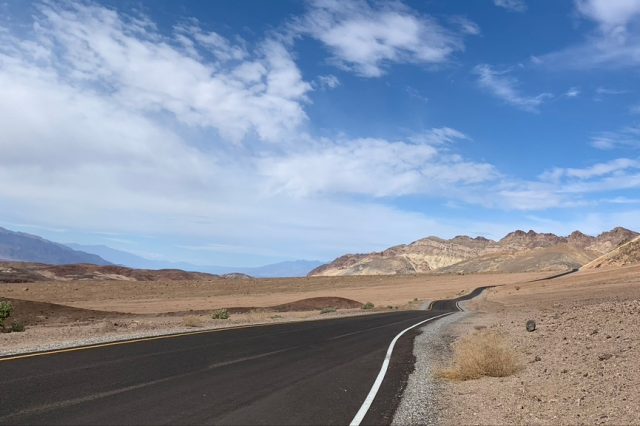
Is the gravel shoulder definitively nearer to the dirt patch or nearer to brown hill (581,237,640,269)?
the dirt patch

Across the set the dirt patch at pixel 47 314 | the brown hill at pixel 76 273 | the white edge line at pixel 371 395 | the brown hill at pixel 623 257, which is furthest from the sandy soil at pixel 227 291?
the white edge line at pixel 371 395

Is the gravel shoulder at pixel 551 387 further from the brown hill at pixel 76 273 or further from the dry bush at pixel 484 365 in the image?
the brown hill at pixel 76 273

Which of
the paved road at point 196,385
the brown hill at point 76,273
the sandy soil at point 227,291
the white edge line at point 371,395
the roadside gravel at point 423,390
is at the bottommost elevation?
the roadside gravel at point 423,390

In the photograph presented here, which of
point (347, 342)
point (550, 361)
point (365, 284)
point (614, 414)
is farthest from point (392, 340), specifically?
point (365, 284)

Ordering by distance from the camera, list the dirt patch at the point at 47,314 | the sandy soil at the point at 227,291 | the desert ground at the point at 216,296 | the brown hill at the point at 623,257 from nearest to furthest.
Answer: the dirt patch at the point at 47,314
the desert ground at the point at 216,296
the sandy soil at the point at 227,291
the brown hill at the point at 623,257

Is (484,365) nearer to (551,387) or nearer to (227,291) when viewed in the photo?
(551,387)

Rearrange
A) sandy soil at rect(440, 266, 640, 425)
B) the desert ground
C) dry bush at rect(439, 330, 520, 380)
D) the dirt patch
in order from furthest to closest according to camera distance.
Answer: the desert ground, the dirt patch, dry bush at rect(439, 330, 520, 380), sandy soil at rect(440, 266, 640, 425)

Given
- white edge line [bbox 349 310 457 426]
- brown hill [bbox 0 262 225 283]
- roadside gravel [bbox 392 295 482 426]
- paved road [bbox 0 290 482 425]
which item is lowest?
roadside gravel [bbox 392 295 482 426]

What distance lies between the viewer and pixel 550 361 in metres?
12.9

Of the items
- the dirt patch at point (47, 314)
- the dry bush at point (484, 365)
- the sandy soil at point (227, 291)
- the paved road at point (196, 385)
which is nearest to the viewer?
the paved road at point (196, 385)

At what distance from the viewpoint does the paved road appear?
742 centimetres

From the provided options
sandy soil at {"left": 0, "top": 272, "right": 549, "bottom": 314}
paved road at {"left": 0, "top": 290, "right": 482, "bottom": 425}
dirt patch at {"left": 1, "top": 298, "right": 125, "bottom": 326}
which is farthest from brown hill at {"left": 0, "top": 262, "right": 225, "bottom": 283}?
paved road at {"left": 0, "top": 290, "right": 482, "bottom": 425}

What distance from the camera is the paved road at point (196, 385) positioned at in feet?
24.3

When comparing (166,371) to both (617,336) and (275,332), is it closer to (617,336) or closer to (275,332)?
(275,332)
